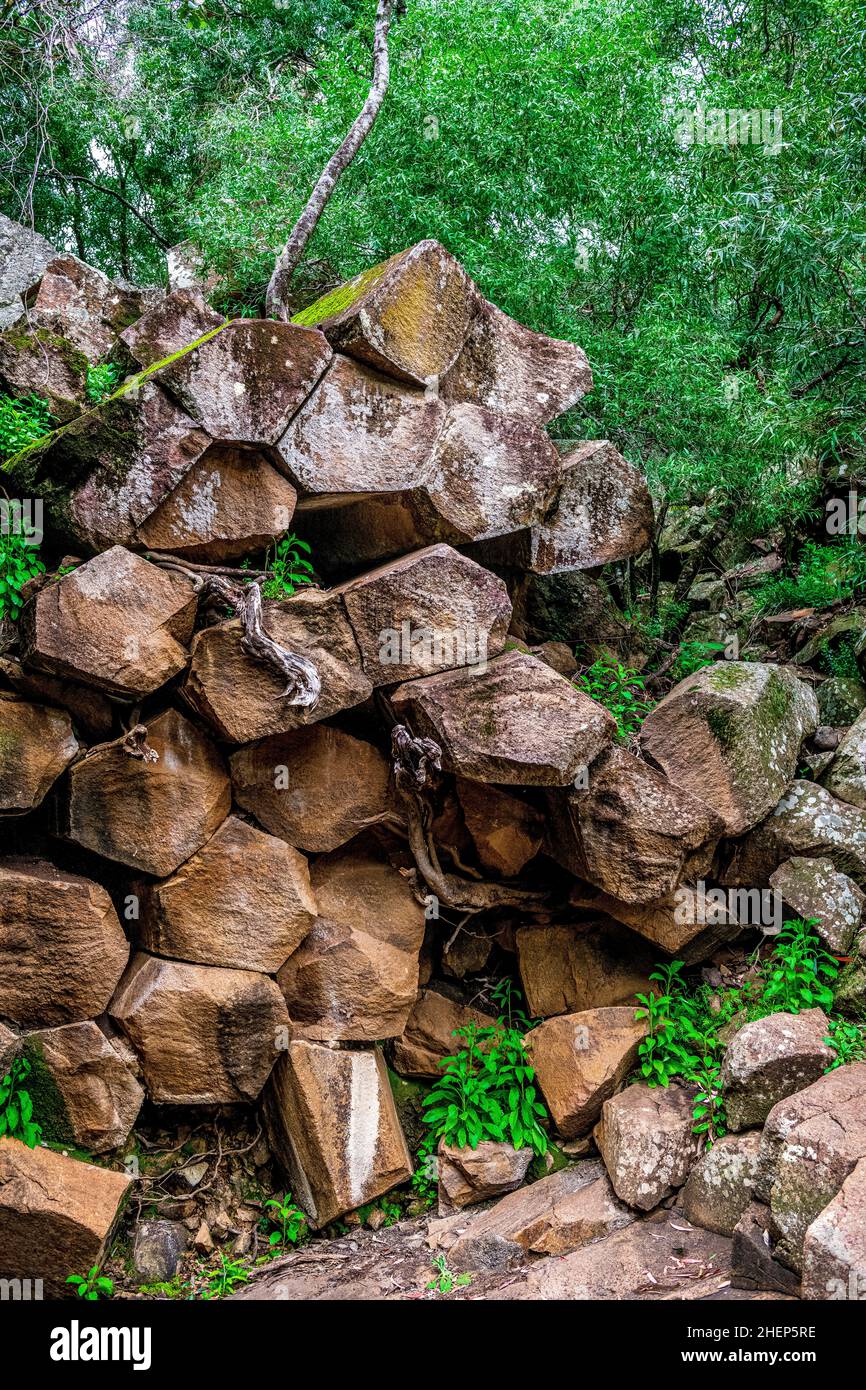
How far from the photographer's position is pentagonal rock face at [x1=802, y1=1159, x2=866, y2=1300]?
402 centimetres

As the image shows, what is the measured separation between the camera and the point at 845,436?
8016mm

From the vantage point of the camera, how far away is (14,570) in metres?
5.81

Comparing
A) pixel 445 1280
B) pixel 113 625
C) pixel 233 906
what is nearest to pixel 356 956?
pixel 233 906

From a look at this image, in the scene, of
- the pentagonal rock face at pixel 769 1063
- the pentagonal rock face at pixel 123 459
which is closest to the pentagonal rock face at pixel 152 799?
the pentagonal rock face at pixel 123 459

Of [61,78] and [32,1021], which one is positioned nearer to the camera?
[32,1021]

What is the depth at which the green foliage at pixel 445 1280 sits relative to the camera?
550cm

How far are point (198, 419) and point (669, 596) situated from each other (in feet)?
21.1

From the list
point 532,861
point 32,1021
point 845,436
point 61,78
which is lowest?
point 32,1021

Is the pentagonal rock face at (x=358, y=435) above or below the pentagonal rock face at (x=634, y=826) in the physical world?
above

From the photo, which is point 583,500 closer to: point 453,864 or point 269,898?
point 453,864

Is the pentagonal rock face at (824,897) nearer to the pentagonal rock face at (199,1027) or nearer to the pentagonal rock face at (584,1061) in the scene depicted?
the pentagonal rock face at (584,1061)

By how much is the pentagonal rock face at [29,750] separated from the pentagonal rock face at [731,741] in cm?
407
